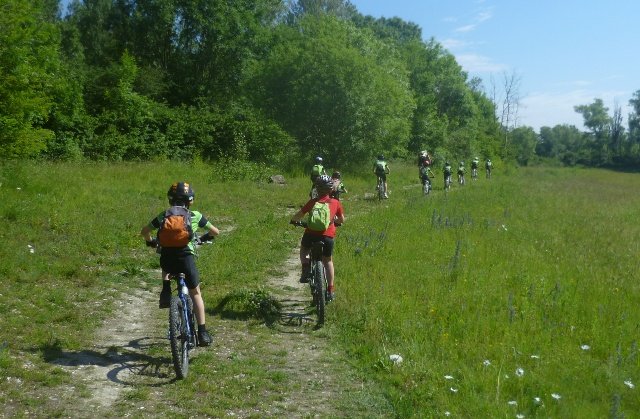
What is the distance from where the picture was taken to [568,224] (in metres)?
19.6

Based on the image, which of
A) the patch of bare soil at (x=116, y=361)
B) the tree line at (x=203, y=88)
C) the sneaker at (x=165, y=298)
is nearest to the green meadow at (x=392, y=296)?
the patch of bare soil at (x=116, y=361)

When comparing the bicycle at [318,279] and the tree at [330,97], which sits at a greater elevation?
the tree at [330,97]

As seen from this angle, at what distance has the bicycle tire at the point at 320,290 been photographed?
27.3 ft

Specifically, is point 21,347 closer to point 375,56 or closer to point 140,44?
point 375,56

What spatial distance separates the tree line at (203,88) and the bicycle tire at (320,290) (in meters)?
12.0

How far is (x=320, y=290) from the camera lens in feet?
27.2

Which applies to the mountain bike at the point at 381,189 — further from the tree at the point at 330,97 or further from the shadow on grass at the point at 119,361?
the shadow on grass at the point at 119,361

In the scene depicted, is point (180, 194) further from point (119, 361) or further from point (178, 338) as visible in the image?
point (119, 361)

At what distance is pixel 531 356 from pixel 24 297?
6.66 meters

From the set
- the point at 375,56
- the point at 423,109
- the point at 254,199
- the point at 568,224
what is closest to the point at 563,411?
the point at 568,224

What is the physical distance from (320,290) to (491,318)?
229cm

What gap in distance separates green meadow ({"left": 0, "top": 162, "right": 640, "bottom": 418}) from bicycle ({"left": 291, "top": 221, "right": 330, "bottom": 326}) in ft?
0.86

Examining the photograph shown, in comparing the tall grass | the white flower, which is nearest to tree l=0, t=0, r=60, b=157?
the tall grass

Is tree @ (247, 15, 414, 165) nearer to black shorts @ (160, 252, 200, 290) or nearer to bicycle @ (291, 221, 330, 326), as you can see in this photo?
bicycle @ (291, 221, 330, 326)
